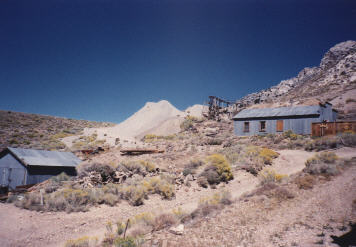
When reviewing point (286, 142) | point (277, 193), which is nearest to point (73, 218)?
point (277, 193)

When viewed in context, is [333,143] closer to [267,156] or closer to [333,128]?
[333,128]

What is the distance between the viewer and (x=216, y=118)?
40250 mm

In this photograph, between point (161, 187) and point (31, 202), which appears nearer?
point (31, 202)

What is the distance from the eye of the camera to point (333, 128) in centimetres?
→ 1988

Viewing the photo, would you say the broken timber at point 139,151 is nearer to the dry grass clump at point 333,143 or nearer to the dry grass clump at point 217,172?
the dry grass clump at point 217,172

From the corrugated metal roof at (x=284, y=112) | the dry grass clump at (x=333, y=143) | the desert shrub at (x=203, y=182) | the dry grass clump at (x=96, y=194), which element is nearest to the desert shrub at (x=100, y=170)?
the dry grass clump at (x=96, y=194)

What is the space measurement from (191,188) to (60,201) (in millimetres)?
7567

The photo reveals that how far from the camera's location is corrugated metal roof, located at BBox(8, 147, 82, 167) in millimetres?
15164

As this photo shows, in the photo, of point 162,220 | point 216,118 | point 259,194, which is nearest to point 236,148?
point 259,194

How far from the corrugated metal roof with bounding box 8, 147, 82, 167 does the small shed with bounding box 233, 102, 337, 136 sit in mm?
21639

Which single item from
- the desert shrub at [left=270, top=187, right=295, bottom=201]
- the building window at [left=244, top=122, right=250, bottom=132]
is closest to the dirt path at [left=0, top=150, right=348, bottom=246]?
the desert shrub at [left=270, top=187, right=295, bottom=201]

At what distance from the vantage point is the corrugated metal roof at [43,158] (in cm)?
1516

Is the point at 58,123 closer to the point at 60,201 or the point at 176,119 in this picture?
the point at 176,119

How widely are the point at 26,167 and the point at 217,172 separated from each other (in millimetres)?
14210
